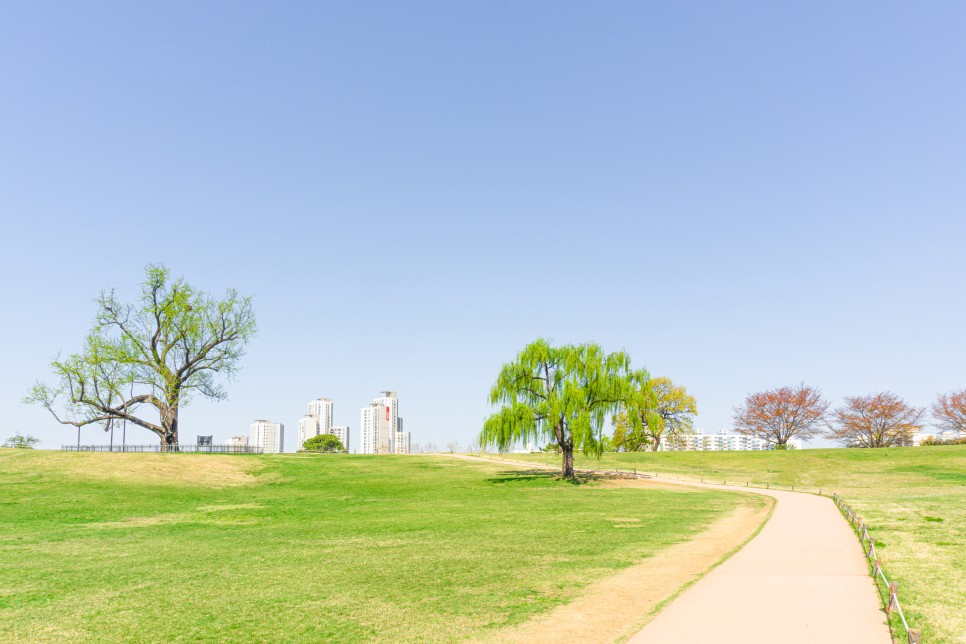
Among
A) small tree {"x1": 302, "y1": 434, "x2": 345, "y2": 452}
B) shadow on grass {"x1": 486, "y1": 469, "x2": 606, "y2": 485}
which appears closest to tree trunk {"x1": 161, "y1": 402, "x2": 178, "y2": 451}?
shadow on grass {"x1": 486, "y1": 469, "x2": 606, "y2": 485}

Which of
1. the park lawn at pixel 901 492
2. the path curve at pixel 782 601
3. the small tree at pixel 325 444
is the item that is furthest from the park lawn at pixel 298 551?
the small tree at pixel 325 444

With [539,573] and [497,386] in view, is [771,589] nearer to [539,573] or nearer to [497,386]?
[539,573]

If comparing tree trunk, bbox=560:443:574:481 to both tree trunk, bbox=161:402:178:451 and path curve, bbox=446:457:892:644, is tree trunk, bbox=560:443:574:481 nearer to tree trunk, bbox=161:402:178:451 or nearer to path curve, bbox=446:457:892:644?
path curve, bbox=446:457:892:644

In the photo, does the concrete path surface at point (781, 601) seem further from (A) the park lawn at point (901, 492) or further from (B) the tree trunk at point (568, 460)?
(B) the tree trunk at point (568, 460)

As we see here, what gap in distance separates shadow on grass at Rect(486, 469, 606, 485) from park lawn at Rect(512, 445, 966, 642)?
1066 cm

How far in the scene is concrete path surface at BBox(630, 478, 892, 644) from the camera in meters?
9.54

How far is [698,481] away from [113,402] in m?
49.7

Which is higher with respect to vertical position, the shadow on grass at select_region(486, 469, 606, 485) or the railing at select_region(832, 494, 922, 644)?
the railing at select_region(832, 494, 922, 644)

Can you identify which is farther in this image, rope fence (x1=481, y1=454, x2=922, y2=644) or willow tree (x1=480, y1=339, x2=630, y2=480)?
willow tree (x1=480, y1=339, x2=630, y2=480)

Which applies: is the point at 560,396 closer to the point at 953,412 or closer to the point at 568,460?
the point at 568,460

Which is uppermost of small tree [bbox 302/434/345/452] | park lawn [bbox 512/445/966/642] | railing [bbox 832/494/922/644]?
railing [bbox 832/494/922/644]

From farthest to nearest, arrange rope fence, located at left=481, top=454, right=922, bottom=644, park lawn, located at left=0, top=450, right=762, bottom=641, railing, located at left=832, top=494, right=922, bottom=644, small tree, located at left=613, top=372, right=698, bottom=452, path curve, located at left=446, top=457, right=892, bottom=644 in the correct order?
small tree, located at left=613, top=372, right=698, bottom=452 < park lawn, located at left=0, top=450, right=762, bottom=641 < path curve, located at left=446, top=457, right=892, bottom=644 < rope fence, located at left=481, top=454, right=922, bottom=644 < railing, located at left=832, top=494, right=922, bottom=644

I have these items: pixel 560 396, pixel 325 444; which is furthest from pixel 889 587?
pixel 325 444

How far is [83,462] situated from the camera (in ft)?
135
